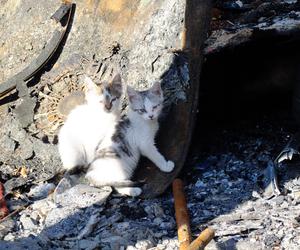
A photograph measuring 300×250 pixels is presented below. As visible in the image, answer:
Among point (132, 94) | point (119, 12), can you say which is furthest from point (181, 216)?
point (119, 12)

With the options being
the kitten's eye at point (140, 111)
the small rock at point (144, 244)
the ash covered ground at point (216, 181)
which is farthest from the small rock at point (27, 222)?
the kitten's eye at point (140, 111)

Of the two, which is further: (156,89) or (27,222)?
(156,89)

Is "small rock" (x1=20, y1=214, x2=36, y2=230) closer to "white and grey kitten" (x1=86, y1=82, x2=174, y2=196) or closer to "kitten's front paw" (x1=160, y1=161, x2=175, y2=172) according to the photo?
"white and grey kitten" (x1=86, y1=82, x2=174, y2=196)

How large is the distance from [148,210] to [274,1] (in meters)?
2.65

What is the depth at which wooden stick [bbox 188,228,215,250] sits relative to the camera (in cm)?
385

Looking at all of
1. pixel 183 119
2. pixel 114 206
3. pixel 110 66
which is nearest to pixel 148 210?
pixel 114 206

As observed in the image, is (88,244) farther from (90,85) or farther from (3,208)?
(90,85)

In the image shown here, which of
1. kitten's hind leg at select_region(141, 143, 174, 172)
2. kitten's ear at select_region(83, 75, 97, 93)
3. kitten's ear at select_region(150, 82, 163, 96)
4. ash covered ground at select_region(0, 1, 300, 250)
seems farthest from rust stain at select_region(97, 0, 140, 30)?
kitten's hind leg at select_region(141, 143, 174, 172)

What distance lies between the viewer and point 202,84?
5617 mm

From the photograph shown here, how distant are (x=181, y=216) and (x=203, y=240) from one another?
0.41 metres

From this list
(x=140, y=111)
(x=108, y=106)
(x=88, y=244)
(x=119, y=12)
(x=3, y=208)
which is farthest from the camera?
(x=119, y=12)

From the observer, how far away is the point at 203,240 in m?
3.92

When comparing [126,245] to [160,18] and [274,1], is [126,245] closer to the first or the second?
[160,18]

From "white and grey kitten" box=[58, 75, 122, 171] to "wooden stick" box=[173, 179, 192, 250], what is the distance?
0.66 m
